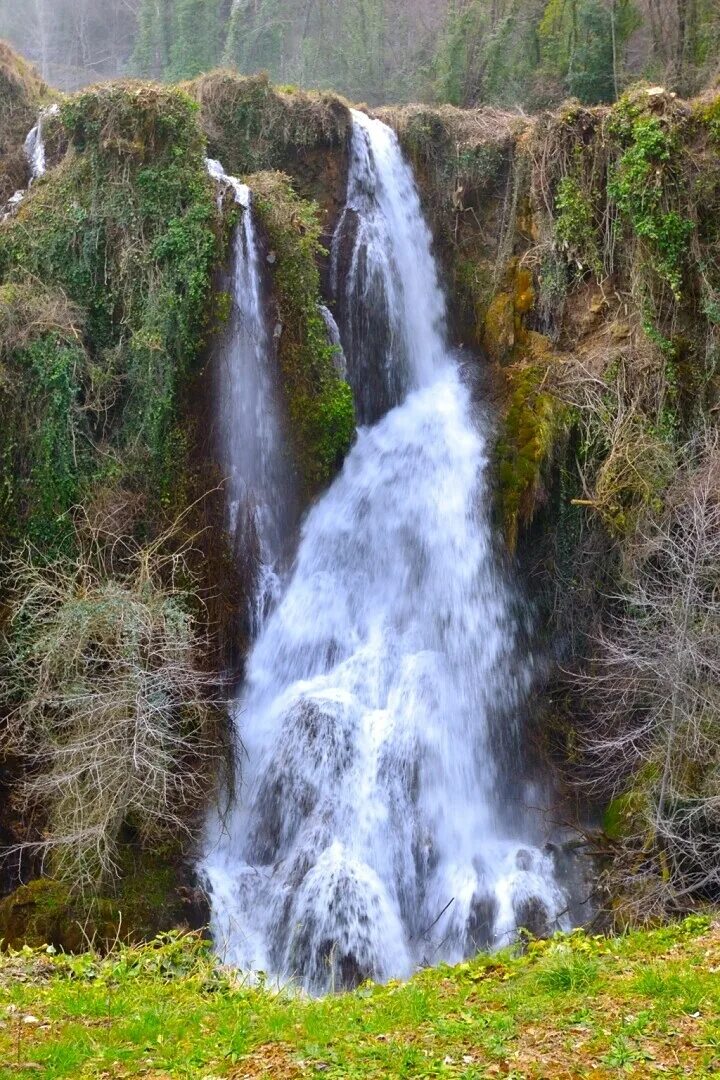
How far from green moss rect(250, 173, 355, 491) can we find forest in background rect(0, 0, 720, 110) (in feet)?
38.2

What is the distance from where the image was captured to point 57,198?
12.5 meters

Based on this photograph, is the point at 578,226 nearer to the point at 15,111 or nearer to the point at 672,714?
the point at 672,714

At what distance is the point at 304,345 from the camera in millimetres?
Answer: 12117

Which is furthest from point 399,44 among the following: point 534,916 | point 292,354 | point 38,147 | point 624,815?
point 534,916

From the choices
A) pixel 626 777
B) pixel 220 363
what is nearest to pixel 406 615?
pixel 626 777

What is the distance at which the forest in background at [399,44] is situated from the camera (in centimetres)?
2250

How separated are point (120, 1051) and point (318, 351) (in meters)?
8.86

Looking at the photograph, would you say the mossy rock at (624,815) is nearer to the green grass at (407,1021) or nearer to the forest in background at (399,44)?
the green grass at (407,1021)

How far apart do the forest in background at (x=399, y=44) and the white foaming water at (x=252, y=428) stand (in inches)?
491

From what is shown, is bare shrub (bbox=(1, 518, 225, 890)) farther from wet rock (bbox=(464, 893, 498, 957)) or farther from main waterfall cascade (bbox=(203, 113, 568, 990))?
wet rock (bbox=(464, 893, 498, 957))

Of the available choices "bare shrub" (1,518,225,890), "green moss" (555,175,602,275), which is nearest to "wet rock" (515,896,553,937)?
"bare shrub" (1,518,225,890)

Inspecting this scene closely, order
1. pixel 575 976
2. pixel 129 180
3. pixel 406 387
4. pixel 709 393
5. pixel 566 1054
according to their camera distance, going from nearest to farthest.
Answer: pixel 566 1054, pixel 575 976, pixel 709 393, pixel 129 180, pixel 406 387

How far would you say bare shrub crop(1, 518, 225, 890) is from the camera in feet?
29.7

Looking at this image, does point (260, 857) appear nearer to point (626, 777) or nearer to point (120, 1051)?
point (626, 777)
